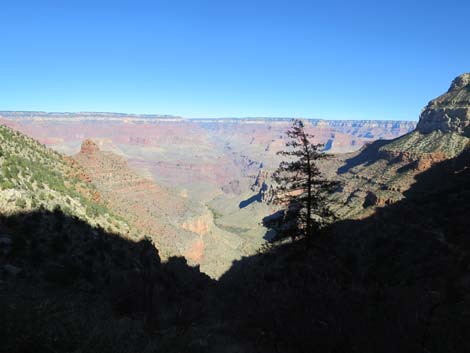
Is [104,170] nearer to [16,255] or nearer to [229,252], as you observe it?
[229,252]

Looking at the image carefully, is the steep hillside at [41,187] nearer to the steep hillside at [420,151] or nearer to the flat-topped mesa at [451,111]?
the steep hillside at [420,151]

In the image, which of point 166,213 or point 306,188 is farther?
point 166,213

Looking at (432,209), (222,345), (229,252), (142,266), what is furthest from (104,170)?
(222,345)

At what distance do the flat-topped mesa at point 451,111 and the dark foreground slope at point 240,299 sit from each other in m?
75.1

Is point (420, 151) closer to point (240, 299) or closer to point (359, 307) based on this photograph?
point (240, 299)

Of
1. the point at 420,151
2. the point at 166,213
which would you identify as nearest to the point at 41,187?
the point at 166,213

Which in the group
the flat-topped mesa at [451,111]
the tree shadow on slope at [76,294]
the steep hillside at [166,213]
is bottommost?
the steep hillside at [166,213]

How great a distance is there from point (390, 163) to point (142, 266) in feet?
288

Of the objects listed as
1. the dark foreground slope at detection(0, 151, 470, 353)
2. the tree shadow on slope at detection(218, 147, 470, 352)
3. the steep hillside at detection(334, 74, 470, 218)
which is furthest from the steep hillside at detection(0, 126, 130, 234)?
the steep hillside at detection(334, 74, 470, 218)

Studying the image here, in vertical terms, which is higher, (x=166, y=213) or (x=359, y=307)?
(x=359, y=307)

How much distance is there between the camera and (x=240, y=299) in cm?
1359

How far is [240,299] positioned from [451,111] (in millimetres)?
105604

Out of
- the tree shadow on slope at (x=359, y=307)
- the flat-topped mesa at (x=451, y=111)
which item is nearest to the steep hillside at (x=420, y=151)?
the flat-topped mesa at (x=451, y=111)

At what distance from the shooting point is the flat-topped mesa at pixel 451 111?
91700 millimetres
